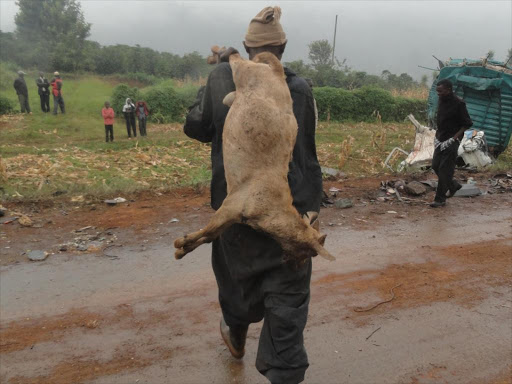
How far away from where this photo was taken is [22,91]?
1886 centimetres

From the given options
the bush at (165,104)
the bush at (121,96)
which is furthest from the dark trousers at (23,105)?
the bush at (165,104)

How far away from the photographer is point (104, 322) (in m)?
Result: 3.54

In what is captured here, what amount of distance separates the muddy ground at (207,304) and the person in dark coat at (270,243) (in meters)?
0.75

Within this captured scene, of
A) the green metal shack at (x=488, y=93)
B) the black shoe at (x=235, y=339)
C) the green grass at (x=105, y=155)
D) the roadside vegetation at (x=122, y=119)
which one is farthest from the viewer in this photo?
the green metal shack at (x=488, y=93)

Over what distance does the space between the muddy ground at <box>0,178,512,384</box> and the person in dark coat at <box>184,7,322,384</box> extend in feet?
2.45

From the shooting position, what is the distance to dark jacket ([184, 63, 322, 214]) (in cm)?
229

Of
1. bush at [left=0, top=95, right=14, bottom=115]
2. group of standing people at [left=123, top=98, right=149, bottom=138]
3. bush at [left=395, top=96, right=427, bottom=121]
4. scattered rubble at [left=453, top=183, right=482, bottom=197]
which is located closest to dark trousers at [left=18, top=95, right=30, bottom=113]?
bush at [left=0, top=95, right=14, bottom=115]

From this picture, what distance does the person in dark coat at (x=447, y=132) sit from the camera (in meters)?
6.98

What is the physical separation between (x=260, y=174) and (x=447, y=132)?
5.95 m

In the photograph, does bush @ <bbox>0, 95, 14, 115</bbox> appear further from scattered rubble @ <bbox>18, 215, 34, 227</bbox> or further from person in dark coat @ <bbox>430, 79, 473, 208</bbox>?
person in dark coat @ <bbox>430, 79, 473, 208</bbox>

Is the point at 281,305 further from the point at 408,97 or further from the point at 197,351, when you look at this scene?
the point at 408,97

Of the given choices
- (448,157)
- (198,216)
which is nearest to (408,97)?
(448,157)

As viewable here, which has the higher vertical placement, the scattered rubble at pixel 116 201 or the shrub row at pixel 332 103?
the shrub row at pixel 332 103

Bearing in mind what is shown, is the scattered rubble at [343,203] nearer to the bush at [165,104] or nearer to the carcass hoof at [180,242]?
the carcass hoof at [180,242]
